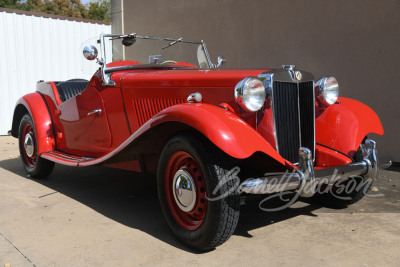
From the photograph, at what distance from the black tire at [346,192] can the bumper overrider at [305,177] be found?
0.45 metres

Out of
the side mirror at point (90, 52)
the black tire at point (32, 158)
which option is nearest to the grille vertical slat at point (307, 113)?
the side mirror at point (90, 52)

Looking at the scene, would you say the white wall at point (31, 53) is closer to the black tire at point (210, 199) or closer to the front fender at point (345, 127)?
the front fender at point (345, 127)

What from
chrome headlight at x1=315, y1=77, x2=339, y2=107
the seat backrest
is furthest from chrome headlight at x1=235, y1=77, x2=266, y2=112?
the seat backrest

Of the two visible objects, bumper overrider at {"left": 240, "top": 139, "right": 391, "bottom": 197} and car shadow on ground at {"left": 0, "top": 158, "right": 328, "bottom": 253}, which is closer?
bumper overrider at {"left": 240, "top": 139, "right": 391, "bottom": 197}

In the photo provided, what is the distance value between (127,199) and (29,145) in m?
1.70

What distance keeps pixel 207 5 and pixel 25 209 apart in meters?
5.17

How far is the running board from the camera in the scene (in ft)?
13.3

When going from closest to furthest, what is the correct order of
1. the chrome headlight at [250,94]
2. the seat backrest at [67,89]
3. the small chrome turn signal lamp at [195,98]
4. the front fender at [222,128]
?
the front fender at [222,128] < the chrome headlight at [250,94] < the small chrome turn signal lamp at [195,98] < the seat backrest at [67,89]

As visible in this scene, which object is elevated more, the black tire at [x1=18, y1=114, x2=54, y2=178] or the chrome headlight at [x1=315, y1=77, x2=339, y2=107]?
the chrome headlight at [x1=315, y1=77, x2=339, y2=107]

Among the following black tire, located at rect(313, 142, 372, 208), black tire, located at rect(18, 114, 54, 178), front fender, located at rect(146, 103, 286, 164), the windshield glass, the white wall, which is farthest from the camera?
the white wall

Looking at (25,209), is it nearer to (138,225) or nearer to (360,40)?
(138,225)

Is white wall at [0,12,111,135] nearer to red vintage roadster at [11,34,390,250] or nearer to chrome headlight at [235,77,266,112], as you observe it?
red vintage roadster at [11,34,390,250]

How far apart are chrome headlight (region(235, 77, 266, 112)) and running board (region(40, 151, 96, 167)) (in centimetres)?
187

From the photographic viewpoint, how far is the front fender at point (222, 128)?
2525 millimetres
